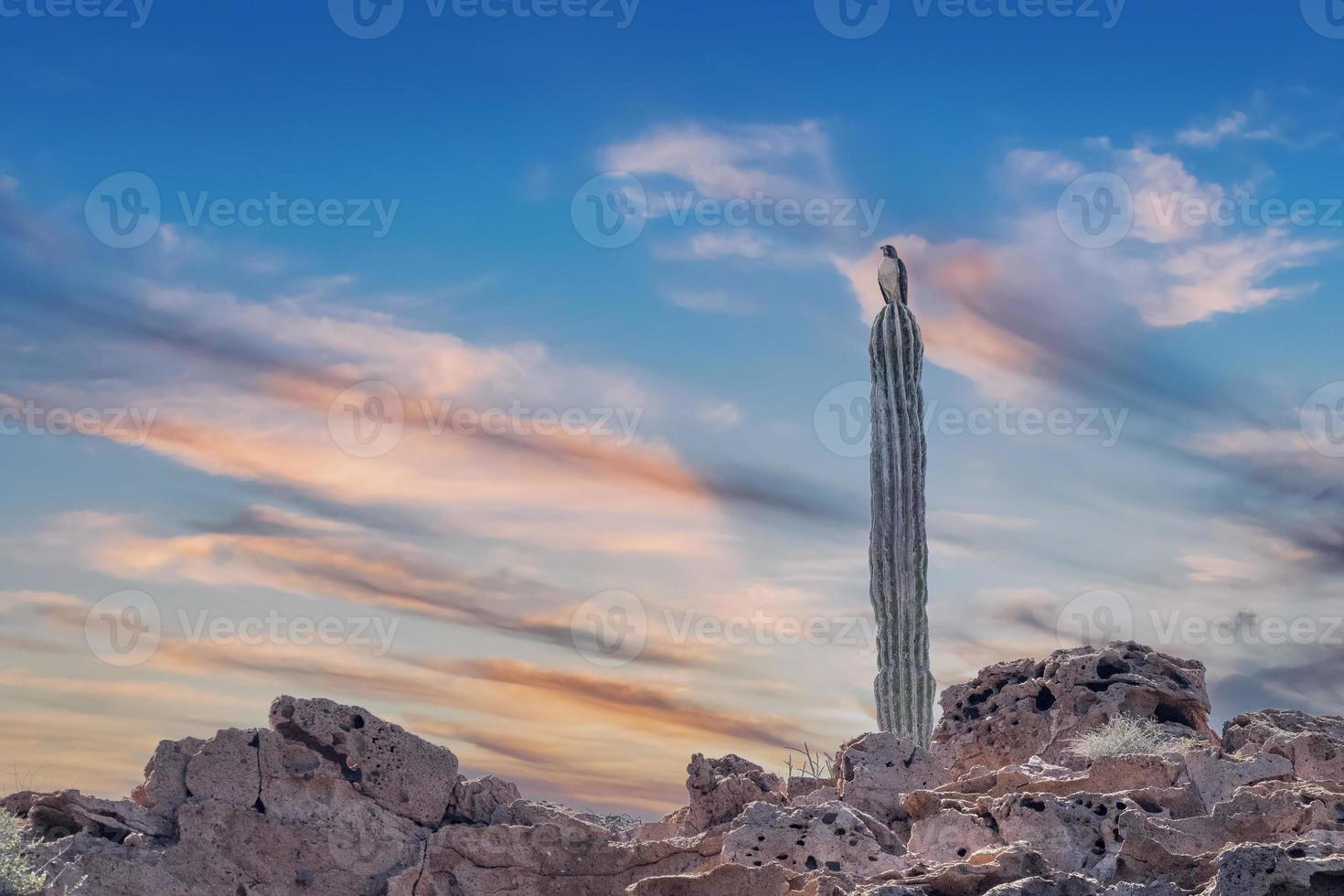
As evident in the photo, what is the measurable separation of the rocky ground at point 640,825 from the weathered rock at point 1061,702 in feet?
4.61

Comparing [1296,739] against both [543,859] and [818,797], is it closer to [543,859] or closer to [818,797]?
[818,797]

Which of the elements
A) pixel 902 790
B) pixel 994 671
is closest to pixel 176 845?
pixel 902 790

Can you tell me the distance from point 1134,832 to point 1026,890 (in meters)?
2.17

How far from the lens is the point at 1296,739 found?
42.7 ft

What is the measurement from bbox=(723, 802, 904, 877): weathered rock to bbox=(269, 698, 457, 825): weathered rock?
2882mm

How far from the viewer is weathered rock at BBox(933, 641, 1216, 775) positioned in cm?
1572

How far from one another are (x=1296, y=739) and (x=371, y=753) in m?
7.90

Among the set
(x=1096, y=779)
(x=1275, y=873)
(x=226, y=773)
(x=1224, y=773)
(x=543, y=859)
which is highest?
(x=1224, y=773)

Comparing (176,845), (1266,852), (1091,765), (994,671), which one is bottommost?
(176,845)

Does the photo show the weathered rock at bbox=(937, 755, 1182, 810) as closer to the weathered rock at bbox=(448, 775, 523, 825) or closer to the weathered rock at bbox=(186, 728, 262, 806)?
the weathered rock at bbox=(448, 775, 523, 825)

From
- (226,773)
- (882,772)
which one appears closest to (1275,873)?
(882,772)

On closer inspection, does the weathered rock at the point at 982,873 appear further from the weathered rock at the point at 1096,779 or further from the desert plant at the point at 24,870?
the desert plant at the point at 24,870

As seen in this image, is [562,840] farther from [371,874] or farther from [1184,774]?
[1184,774]

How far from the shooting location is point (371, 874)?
40.1ft
